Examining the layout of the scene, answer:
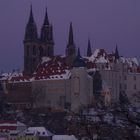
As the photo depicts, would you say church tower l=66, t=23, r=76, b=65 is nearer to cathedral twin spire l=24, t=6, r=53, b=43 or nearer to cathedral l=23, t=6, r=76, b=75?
cathedral l=23, t=6, r=76, b=75

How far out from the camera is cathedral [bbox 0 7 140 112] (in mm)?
78562

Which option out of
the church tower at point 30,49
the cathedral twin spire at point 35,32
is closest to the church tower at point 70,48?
the cathedral twin spire at point 35,32

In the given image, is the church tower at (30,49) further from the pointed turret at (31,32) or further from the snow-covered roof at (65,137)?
the snow-covered roof at (65,137)

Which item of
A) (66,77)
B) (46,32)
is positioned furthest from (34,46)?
(66,77)

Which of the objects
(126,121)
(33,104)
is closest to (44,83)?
(33,104)

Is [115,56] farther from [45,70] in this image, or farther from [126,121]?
[126,121]

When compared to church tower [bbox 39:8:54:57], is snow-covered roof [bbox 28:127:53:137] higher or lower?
lower

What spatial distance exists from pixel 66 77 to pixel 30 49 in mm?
9020

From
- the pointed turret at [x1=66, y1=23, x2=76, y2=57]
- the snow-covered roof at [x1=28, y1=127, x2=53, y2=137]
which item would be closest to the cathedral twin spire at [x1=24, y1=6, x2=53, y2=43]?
the pointed turret at [x1=66, y1=23, x2=76, y2=57]

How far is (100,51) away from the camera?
84.9m

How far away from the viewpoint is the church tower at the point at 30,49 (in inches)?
3494

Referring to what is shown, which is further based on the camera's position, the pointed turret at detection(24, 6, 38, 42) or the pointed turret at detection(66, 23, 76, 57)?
the pointed turret at detection(66, 23, 76, 57)

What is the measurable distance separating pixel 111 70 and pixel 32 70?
12517 mm

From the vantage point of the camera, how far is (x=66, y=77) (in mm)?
81688
